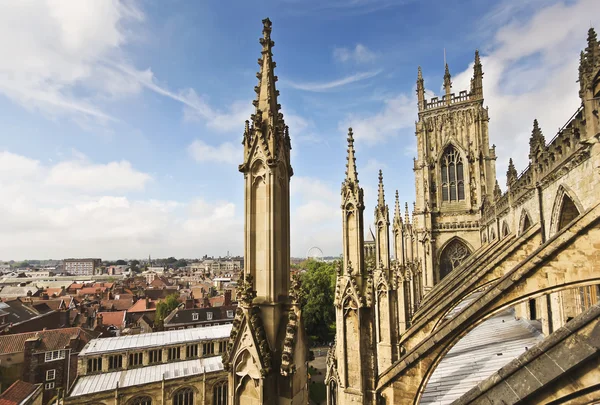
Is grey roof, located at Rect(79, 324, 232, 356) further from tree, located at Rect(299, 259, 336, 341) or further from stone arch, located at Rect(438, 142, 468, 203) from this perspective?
stone arch, located at Rect(438, 142, 468, 203)

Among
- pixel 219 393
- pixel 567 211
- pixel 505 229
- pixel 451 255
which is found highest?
pixel 567 211

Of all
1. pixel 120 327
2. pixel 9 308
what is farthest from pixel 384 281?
pixel 9 308

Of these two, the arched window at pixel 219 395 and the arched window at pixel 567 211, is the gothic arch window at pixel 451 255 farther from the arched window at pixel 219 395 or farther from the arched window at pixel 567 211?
the arched window at pixel 219 395

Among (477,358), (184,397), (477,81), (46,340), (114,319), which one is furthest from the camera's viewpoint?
(114,319)

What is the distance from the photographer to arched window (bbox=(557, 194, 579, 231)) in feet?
33.4

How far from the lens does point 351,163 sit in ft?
31.1

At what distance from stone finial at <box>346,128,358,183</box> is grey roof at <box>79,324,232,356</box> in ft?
72.8

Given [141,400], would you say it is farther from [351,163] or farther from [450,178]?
[450,178]

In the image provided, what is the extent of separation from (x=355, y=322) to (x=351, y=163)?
457 cm

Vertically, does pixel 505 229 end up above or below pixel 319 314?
above

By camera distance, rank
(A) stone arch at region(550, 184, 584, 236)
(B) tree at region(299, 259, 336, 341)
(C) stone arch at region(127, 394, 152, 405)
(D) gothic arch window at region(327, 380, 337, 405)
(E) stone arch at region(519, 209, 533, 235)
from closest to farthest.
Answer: (A) stone arch at region(550, 184, 584, 236) < (D) gothic arch window at region(327, 380, 337, 405) < (E) stone arch at region(519, 209, 533, 235) < (C) stone arch at region(127, 394, 152, 405) < (B) tree at region(299, 259, 336, 341)

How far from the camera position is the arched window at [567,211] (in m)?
10.2

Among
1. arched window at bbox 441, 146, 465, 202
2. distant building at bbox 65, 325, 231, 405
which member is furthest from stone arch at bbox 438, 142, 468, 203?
distant building at bbox 65, 325, 231, 405

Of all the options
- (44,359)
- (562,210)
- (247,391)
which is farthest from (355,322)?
(44,359)
